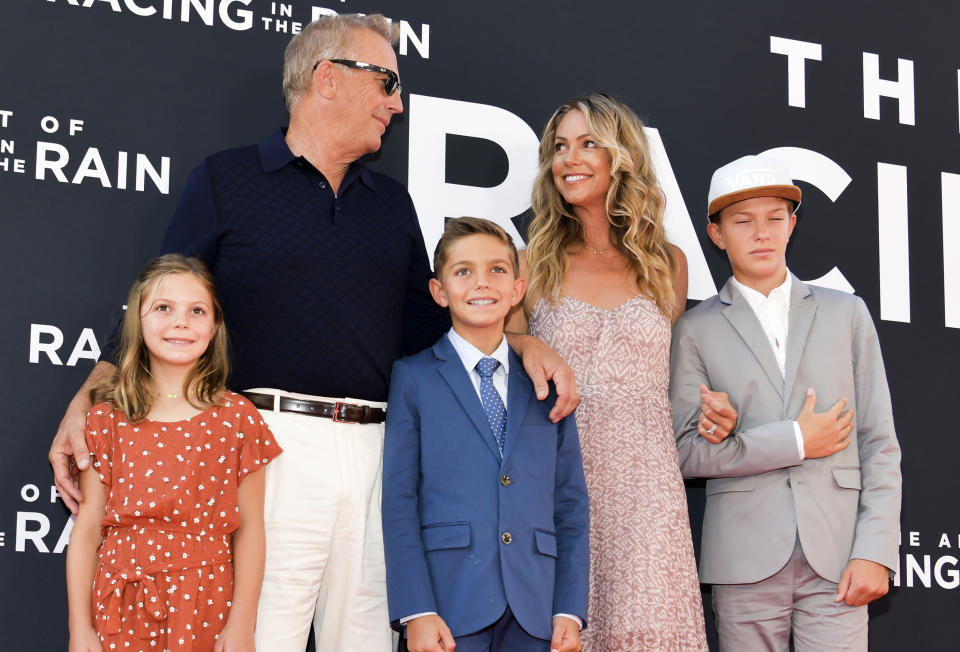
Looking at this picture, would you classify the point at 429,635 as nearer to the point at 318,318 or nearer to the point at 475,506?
the point at 475,506

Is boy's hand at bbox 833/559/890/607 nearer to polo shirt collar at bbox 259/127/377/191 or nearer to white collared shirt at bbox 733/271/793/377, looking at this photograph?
white collared shirt at bbox 733/271/793/377

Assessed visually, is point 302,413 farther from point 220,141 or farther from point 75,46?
point 75,46

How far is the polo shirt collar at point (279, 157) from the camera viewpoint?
2.62 m

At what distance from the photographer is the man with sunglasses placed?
7.87 feet

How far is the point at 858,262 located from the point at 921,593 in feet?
4.16

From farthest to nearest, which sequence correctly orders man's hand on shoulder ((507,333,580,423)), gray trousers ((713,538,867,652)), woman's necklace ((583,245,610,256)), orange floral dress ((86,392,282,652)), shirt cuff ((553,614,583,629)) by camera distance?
woman's necklace ((583,245,610,256))
gray trousers ((713,538,867,652))
man's hand on shoulder ((507,333,580,423))
shirt cuff ((553,614,583,629))
orange floral dress ((86,392,282,652))

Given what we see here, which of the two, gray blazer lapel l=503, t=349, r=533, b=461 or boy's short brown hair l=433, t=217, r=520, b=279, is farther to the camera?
boy's short brown hair l=433, t=217, r=520, b=279

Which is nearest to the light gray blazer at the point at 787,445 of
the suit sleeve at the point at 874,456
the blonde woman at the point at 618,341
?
the suit sleeve at the point at 874,456

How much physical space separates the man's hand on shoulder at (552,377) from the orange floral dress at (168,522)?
66 cm

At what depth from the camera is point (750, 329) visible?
114 inches

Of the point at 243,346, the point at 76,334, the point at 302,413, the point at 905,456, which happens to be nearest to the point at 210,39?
the point at 76,334

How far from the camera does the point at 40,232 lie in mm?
2949

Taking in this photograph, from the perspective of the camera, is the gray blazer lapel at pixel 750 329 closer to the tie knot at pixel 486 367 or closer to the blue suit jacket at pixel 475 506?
the blue suit jacket at pixel 475 506

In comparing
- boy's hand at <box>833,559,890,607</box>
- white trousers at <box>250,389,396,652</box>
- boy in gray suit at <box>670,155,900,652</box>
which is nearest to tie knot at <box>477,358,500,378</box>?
white trousers at <box>250,389,396,652</box>
